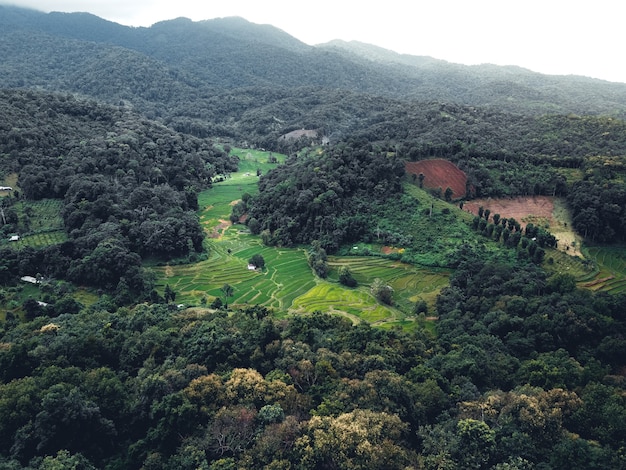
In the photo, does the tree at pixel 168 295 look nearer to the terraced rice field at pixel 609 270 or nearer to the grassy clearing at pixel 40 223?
the grassy clearing at pixel 40 223

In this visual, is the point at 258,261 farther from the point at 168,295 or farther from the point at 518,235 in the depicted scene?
the point at 518,235

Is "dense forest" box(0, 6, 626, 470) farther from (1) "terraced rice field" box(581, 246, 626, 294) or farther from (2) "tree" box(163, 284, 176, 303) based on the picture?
(1) "terraced rice field" box(581, 246, 626, 294)

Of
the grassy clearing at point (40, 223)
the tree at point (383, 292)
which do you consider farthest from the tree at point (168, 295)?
the tree at point (383, 292)

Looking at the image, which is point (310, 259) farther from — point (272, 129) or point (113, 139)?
point (272, 129)

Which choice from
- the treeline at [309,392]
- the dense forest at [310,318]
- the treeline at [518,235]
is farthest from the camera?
the treeline at [518,235]

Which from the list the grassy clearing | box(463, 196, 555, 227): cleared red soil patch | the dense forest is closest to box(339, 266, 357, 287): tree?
the dense forest

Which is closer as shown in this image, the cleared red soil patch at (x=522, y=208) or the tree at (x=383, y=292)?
the tree at (x=383, y=292)

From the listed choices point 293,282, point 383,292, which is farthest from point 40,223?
point 383,292
